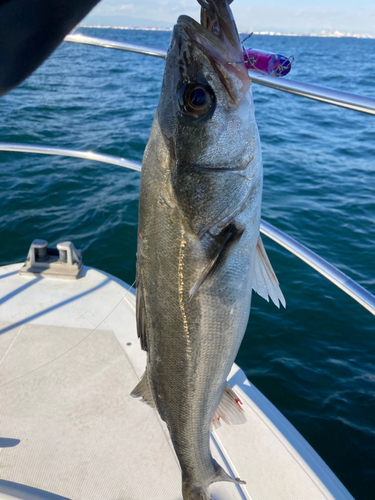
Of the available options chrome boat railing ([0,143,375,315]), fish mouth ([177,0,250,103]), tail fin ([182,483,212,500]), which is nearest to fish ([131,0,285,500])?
fish mouth ([177,0,250,103])

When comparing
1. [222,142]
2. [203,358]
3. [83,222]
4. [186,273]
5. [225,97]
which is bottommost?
[83,222]

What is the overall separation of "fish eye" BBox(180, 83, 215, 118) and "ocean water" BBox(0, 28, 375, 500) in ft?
6.88

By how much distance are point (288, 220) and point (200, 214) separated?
24.7 ft

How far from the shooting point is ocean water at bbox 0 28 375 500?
488 centimetres

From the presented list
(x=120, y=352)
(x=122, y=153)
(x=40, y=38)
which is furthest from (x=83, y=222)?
(x=40, y=38)

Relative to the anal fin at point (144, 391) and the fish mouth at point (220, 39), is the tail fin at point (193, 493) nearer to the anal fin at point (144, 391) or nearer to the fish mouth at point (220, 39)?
the anal fin at point (144, 391)

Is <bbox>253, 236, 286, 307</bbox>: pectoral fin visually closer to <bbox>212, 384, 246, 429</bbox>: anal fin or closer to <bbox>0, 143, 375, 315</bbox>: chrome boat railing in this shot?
<bbox>212, 384, 246, 429</bbox>: anal fin

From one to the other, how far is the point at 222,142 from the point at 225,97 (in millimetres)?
146

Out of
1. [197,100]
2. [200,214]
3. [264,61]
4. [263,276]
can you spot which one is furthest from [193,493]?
[264,61]

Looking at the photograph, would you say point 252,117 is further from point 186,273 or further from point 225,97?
point 186,273

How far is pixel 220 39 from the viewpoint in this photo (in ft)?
4.17

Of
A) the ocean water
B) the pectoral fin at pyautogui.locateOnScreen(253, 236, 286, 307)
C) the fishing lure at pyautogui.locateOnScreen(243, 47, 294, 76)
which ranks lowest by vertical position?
the ocean water

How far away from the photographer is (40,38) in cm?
74

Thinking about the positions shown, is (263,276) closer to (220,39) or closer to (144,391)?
(144,391)
